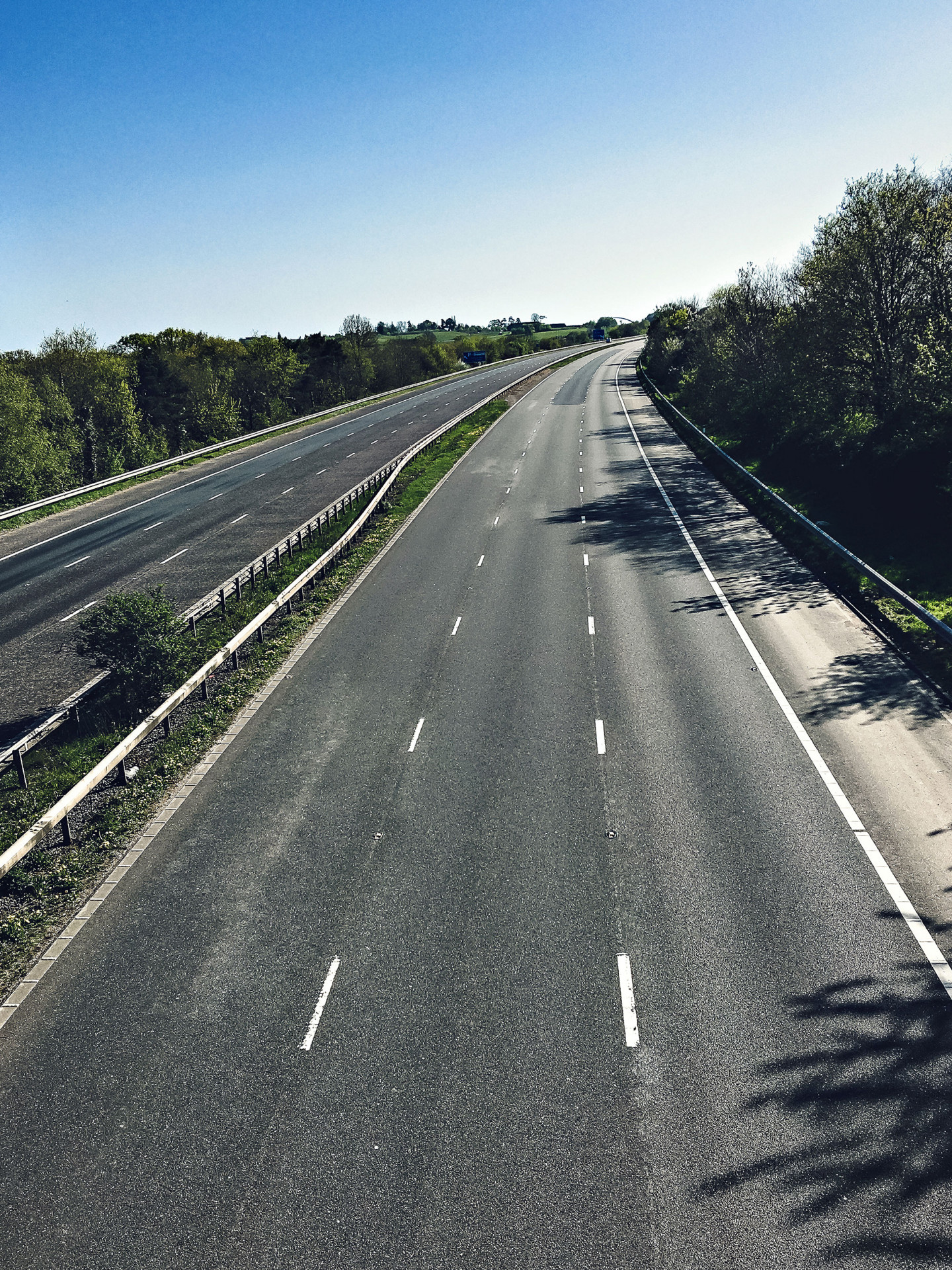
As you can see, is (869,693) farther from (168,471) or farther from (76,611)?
(168,471)

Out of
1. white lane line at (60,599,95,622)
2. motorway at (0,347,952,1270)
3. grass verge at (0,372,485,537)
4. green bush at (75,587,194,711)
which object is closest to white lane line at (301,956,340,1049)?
motorway at (0,347,952,1270)

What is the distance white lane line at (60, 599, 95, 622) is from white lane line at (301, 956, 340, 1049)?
1864 cm

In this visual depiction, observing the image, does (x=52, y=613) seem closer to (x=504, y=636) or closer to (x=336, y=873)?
(x=504, y=636)

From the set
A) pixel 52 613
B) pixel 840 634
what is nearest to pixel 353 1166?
pixel 840 634

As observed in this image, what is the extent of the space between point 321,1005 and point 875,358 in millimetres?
32628

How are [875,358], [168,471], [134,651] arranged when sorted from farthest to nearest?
[168,471] < [875,358] < [134,651]

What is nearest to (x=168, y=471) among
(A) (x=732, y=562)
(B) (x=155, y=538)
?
(B) (x=155, y=538)

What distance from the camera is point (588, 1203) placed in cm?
746

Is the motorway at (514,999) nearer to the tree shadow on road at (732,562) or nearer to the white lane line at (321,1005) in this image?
the white lane line at (321,1005)

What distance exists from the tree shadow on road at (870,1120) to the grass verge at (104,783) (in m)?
9.34

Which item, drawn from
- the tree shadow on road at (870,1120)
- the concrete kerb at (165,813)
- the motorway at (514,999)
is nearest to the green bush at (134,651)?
the concrete kerb at (165,813)

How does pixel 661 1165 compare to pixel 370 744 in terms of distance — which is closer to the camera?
pixel 661 1165

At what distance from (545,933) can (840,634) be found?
1393cm

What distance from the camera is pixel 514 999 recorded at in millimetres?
9969
